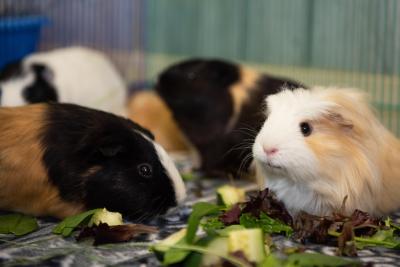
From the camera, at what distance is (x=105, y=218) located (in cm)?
176

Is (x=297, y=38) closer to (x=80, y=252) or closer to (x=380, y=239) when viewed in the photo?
(x=380, y=239)

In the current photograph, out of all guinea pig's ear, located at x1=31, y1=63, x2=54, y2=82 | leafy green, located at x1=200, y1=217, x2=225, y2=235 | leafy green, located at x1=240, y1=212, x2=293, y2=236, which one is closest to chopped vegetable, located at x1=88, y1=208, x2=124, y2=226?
leafy green, located at x1=200, y1=217, x2=225, y2=235

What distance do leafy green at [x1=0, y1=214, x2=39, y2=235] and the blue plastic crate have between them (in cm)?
144

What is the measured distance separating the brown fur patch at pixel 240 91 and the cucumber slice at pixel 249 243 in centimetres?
117

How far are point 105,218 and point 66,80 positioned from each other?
146cm

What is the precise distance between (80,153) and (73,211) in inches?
7.4

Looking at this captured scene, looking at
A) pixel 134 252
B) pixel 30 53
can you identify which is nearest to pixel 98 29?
pixel 30 53

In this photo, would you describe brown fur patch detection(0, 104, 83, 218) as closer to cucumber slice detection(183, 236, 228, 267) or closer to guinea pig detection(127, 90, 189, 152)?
cucumber slice detection(183, 236, 228, 267)

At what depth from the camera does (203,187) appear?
96.7 inches

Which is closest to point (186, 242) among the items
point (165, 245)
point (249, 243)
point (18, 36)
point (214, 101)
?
point (165, 245)

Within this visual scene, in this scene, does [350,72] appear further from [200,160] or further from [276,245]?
[276,245]

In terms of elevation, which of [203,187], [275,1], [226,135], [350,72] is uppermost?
[275,1]

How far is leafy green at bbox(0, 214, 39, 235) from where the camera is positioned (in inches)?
70.9

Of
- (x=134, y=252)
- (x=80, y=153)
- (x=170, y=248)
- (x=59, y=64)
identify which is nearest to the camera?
(x=170, y=248)
